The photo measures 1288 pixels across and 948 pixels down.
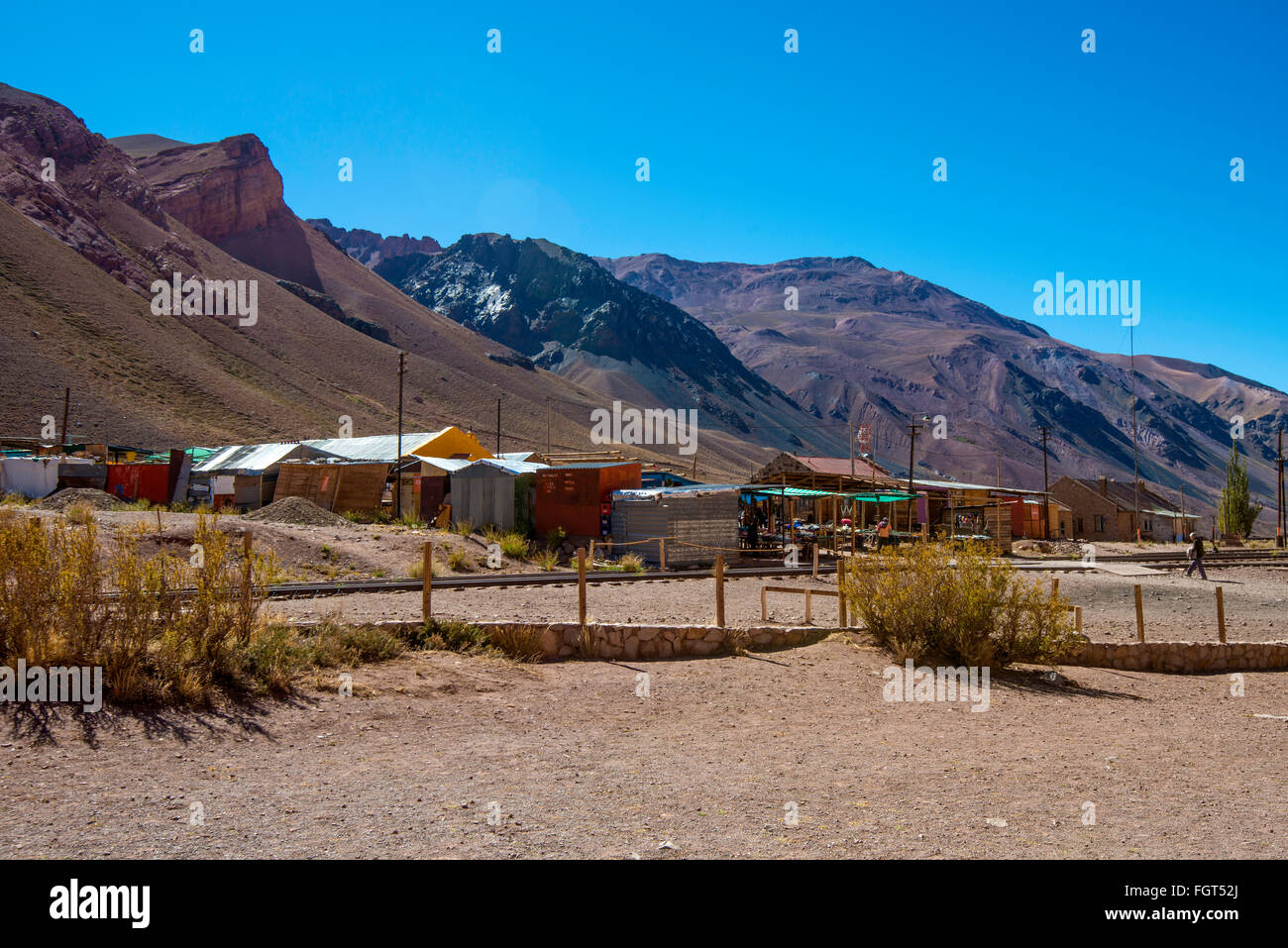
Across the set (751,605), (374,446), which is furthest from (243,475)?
(751,605)

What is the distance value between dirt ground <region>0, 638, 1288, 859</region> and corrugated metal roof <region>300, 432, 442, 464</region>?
35605 millimetres

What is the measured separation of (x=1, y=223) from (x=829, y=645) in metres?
85.2

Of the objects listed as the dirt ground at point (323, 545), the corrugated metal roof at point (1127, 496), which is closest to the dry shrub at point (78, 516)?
the dirt ground at point (323, 545)

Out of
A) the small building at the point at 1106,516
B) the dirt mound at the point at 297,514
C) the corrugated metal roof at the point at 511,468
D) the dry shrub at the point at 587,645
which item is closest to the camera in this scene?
the dry shrub at the point at 587,645

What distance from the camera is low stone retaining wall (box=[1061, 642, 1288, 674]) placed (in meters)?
13.3

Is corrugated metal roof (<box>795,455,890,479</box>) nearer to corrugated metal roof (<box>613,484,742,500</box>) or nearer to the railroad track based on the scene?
corrugated metal roof (<box>613,484,742,500</box>)

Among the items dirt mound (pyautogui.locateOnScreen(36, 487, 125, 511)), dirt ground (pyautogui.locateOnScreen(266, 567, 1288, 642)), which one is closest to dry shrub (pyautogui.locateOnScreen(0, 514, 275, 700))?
dirt ground (pyautogui.locateOnScreen(266, 567, 1288, 642))

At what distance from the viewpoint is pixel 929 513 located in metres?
43.6

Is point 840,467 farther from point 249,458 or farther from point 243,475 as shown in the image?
point 243,475

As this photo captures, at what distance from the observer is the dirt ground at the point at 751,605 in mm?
13820

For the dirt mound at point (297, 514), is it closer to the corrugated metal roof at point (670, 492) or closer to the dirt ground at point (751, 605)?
the corrugated metal roof at point (670, 492)

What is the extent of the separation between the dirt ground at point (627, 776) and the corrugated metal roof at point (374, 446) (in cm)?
3560
